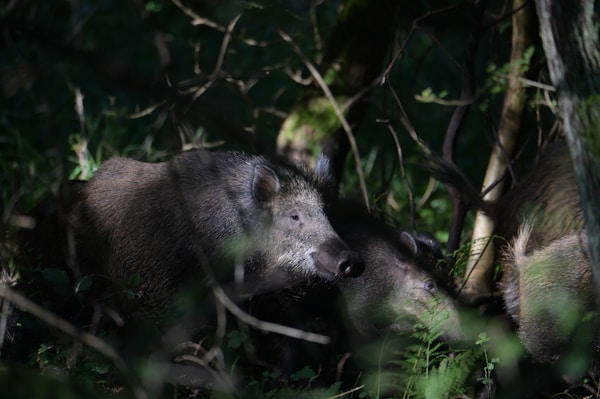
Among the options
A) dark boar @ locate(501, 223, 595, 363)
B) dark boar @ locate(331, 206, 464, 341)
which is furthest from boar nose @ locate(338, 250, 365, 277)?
dark boar @ locate(501, 223, 595, 363)

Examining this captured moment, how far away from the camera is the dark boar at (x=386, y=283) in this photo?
16.5 feet

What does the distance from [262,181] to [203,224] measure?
1.43 ft

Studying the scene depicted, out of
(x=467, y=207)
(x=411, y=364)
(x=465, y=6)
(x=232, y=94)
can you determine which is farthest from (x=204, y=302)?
(x=232, y=94)

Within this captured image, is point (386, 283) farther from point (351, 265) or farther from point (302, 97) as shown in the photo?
point (302, 97)

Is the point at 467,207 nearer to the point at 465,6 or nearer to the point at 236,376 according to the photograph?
the point at 465,6

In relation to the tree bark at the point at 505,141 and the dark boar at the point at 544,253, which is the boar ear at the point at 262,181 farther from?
the tree bark at the point at 505,141

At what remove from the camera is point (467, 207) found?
533 cm

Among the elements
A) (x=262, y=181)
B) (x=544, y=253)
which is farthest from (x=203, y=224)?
(x=544, y=253)

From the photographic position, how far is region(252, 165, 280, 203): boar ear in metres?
4.90

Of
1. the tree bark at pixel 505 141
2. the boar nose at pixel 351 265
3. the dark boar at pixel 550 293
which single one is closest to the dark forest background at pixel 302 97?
the tree bark at pixel 505 141

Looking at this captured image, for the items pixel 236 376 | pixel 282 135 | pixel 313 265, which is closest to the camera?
pixel 236 376

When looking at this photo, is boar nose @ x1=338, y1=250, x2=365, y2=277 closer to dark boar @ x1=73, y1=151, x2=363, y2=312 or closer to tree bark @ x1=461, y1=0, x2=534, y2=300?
dark boar @ x1=73, y1=151, x2=363, y2=312

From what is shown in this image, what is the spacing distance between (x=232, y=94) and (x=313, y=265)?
5.47m

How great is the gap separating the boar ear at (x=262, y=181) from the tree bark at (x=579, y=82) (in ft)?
7.27
